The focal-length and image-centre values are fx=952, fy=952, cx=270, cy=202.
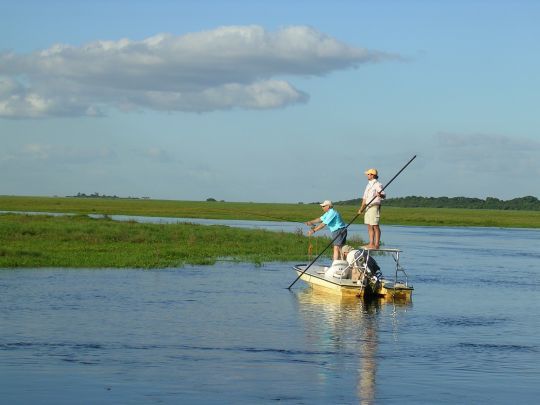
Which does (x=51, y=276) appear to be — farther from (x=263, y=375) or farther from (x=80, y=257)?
(x=263, y=375)

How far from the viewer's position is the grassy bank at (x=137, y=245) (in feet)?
91.7

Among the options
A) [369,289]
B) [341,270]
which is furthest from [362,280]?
[341,270]

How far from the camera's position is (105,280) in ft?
78.2

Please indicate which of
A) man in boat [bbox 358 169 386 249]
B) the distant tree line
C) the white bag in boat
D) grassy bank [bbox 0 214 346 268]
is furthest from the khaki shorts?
the distant tree line

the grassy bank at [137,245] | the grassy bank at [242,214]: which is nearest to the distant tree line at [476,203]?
the grassy bank at [242,214]

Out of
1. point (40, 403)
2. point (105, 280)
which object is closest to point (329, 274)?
point (105, 280)

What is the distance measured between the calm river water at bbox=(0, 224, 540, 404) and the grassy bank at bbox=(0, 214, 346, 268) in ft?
7.40

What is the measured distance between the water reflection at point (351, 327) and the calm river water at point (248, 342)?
5 centimetres

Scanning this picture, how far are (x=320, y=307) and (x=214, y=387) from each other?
844cm

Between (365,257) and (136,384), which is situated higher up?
(365,257)

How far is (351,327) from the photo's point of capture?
17.5 metres

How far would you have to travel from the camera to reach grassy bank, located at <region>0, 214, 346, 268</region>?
1101 inches

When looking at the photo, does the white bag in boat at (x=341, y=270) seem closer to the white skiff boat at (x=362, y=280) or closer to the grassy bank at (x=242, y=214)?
the white skiff boat at (x=362, y=280)

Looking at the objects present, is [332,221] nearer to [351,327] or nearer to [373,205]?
[373,205]
